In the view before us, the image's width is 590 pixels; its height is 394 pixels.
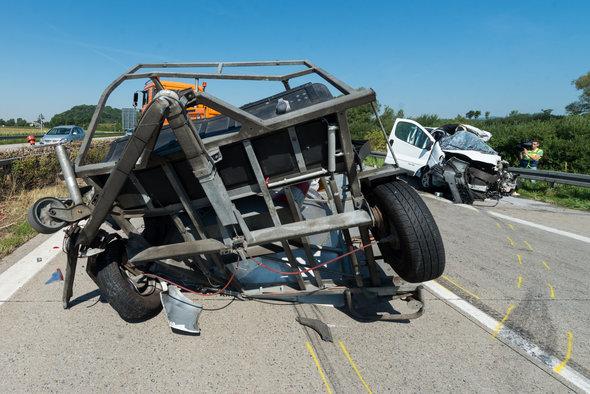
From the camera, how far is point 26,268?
4.56 metres

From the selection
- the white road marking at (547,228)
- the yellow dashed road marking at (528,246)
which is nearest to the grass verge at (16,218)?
the yellow dashed road marking at (528,246)

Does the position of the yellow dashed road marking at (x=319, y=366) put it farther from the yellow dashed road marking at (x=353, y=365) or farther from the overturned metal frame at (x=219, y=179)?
the overturned metal frame at (x=219, y=179)

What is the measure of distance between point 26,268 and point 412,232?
4772 mm

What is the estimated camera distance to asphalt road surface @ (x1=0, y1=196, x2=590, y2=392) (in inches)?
98.0

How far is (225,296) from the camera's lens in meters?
3.66

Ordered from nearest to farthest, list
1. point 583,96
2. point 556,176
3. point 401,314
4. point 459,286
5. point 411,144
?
point 401,314 → point 459,286 → point 556,176 → point 411,144 → point 583,96

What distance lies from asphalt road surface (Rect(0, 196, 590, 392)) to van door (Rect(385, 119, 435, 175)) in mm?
5805

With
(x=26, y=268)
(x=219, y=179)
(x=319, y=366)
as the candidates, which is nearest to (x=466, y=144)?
(x=319, y=366)

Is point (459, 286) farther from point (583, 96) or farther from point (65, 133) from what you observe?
point (583, 96)

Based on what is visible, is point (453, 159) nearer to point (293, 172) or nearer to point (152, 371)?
point (293, 172)

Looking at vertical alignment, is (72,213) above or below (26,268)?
above

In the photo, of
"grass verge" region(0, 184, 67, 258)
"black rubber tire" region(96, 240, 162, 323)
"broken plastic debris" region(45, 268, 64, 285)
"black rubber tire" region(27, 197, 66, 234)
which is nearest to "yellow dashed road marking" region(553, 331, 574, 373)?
"black rubber tire" region(96, 240, 162, 323)

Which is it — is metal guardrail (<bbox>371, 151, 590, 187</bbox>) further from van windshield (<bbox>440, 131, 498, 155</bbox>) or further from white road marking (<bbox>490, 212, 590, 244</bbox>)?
white road marking (<bbox>490, 212, 590, 244</bbox>)

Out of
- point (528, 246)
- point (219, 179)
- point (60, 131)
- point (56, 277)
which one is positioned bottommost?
point (528, 246)
